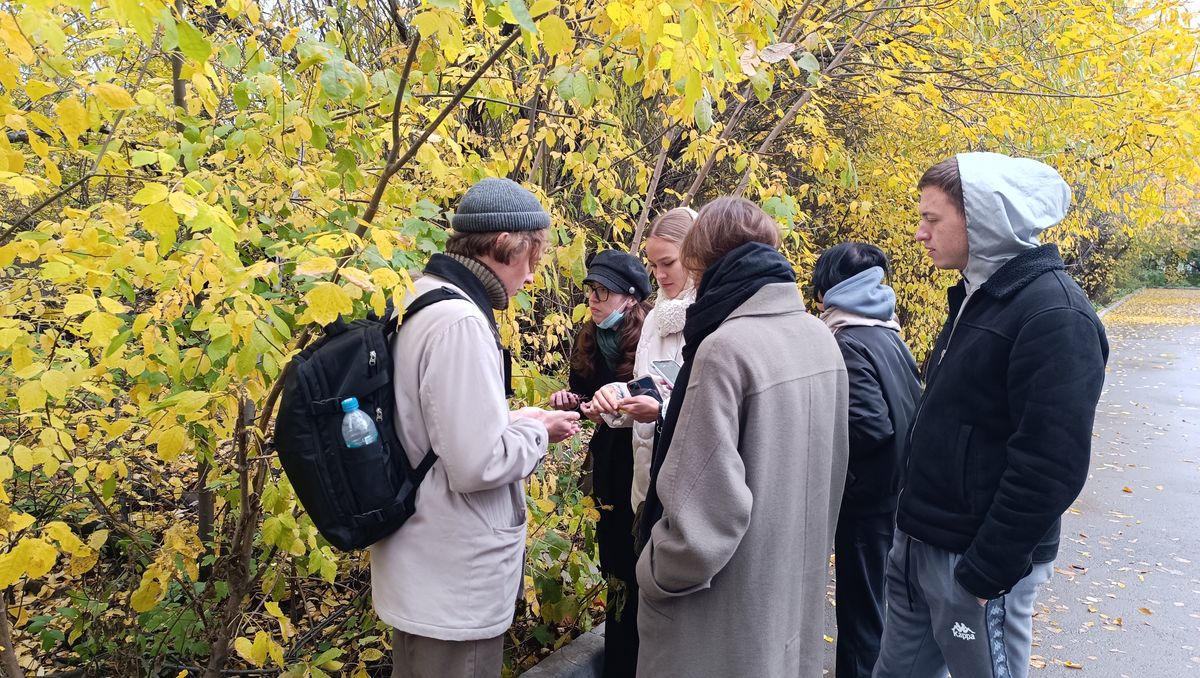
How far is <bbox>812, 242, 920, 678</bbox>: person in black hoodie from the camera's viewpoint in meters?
3.02

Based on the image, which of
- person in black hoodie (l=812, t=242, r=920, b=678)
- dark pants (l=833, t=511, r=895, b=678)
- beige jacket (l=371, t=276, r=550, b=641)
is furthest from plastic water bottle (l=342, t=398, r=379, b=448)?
dark pants (l=833, t=511, r=895, b=678)

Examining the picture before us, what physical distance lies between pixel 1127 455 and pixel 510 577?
29.6ft

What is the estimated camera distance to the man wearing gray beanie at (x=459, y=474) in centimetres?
190

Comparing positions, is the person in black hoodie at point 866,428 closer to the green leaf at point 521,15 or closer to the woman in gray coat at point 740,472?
the woman in gray coat at point 740,472

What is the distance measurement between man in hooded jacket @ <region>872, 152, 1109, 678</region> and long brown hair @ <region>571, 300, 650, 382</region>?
1276 mm

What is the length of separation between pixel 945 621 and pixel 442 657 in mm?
1460

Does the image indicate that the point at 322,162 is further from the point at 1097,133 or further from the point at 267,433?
the point at 1097,133

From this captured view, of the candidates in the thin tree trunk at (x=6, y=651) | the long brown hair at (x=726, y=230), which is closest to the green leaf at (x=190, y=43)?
the long brown hair at (x=726, y=230)

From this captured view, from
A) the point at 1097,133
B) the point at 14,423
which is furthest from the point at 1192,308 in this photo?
the point at 14,423

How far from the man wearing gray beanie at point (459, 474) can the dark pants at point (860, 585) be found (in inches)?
66.4

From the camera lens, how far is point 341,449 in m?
1.88

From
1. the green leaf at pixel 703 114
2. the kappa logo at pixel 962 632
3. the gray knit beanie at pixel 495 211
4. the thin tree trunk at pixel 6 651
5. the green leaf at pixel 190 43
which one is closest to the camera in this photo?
the green leaf at pixel 190 43

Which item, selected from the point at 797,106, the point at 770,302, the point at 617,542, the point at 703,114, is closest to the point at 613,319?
the point at 617,542

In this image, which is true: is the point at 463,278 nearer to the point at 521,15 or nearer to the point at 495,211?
the point at 495,211
